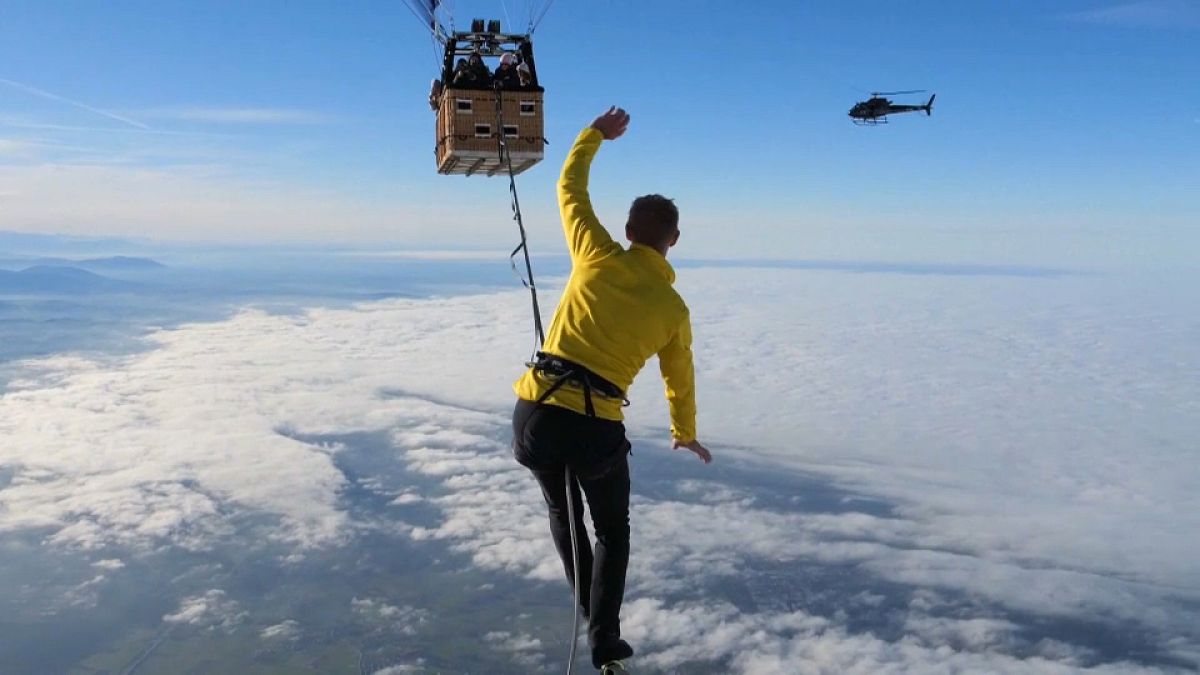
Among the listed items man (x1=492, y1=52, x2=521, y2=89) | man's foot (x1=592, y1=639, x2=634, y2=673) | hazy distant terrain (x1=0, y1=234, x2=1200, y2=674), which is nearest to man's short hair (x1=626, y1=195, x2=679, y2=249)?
man's foot (x1=592, y1=639, x2=634, y2=673)

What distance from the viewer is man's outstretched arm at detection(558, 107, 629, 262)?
13.7 feet

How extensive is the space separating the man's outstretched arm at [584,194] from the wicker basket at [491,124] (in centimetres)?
345

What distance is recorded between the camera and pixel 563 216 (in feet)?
14.5

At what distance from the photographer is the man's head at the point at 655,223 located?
402cm

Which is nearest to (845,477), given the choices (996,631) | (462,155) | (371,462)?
(996,631)

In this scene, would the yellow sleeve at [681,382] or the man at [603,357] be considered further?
the yellow sleeve at [681,382]

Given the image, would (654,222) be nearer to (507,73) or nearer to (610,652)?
(610,652)

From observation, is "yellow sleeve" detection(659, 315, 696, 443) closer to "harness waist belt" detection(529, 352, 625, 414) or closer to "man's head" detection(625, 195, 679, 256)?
"harness waist belt" detection(529, 352, 625, 414)

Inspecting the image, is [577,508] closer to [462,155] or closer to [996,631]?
[462,155]

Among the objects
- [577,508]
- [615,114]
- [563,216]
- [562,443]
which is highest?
[615,114]

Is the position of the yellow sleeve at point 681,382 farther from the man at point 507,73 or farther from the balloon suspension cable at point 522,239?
the man at point 507,73

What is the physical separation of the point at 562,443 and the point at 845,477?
206 metres

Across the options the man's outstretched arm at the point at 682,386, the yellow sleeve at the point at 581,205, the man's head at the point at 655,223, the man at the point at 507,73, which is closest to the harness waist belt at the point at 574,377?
the man's outstretched arm at the point at 682,386

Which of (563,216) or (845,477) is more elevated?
(563,216)
